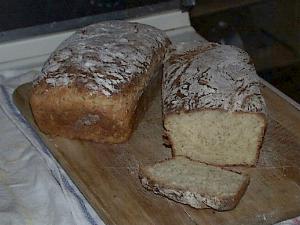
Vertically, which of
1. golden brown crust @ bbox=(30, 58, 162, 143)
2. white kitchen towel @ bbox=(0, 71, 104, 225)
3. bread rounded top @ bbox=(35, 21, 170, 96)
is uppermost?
bread rounded top @ bbox=(35, 21, 170, 96)

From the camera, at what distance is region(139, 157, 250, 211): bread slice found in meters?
1.31

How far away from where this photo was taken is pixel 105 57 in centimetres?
157

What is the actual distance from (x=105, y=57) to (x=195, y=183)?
0.40 m

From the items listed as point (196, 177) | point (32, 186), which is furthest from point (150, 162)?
point (32, 186)

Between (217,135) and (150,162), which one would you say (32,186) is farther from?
(217,135)

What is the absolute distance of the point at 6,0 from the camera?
6.06 feet

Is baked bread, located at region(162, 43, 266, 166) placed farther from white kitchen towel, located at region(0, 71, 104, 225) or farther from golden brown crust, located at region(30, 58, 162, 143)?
white kitchen towel, located at region(0, 71, 104, 225)

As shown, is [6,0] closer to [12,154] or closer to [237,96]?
[12,154]

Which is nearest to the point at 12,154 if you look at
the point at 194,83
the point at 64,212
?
the point at 64,212

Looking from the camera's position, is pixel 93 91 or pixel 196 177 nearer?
pixel 196 177

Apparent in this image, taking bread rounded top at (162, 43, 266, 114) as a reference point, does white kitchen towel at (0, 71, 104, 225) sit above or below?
below

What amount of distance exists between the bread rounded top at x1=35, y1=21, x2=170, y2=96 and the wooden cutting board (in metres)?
0.13

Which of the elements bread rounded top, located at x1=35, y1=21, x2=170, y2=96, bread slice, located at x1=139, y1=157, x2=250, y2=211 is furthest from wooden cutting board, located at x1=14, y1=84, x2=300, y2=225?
bread rounded top, located at x1=35, y1=21, x2=170, y2=96

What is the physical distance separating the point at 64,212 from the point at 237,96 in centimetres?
44
